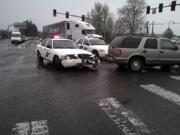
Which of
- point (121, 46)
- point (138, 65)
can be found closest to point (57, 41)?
point (121, 46)

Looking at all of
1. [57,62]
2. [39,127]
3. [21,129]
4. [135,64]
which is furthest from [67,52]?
[21,129]

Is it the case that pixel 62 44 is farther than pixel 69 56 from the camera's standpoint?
Yes

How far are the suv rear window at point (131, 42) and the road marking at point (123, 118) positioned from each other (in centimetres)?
576

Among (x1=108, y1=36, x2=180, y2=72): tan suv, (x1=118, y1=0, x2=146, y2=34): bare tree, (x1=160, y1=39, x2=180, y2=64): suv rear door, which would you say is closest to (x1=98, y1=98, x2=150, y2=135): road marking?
(x1=108, y1=36, x2=180, y2=72): tan suv

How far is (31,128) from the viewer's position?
504cm

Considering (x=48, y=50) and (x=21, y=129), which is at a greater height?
(x=48, y=50)

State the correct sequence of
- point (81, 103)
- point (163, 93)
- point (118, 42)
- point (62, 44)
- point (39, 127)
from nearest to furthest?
point (39, 127), point (81, 103), point (163, 93), point (118, 42), point (62, 44)

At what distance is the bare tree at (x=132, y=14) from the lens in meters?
55.2

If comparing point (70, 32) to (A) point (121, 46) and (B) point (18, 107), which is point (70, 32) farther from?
(B) point (18, 107)

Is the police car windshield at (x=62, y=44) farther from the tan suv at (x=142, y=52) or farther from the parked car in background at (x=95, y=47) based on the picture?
the parked car in background at (x=95, y=47)

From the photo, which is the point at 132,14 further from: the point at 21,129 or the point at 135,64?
the point at 21,129

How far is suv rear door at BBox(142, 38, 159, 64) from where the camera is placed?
41.6 ft

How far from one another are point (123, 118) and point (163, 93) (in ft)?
9.80

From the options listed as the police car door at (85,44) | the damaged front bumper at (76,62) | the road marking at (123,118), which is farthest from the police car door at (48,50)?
the road marking at (123,118)
